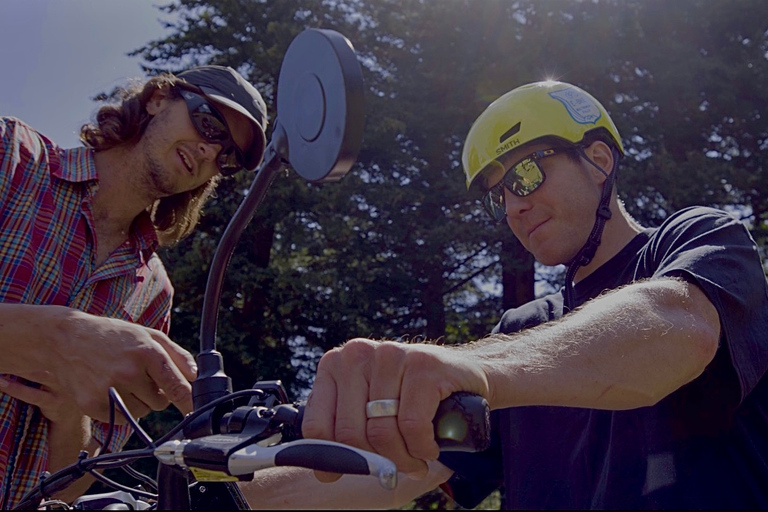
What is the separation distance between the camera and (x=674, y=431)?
217 cm

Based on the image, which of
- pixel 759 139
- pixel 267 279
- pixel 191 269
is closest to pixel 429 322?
pixel 267 279

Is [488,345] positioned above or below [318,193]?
below

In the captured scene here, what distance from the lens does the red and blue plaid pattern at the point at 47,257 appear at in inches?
100

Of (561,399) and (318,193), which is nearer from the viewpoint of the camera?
(561,399)

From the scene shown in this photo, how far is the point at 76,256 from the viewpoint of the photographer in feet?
9.82

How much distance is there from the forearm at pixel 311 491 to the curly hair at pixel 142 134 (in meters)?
1.73

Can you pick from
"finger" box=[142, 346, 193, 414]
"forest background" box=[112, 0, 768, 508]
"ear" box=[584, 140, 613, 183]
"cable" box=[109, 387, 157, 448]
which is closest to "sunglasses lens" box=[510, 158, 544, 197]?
"ear" box=[584, 140, 613, 183]

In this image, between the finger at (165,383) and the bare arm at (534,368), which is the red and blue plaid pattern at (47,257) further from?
the bare arm at (534,368)

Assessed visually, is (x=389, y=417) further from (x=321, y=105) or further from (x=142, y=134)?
(x=142, y=134)

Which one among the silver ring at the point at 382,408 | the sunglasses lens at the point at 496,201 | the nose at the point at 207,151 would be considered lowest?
the silver ring at the point at 382,408

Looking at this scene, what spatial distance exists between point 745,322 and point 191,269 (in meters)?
12.5

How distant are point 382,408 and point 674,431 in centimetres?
138

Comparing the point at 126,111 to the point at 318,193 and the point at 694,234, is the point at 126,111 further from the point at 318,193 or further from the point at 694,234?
the point at 318,193

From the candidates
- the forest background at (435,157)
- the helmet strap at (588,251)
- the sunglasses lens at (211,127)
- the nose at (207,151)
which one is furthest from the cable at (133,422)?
the forest background at (435,157)
